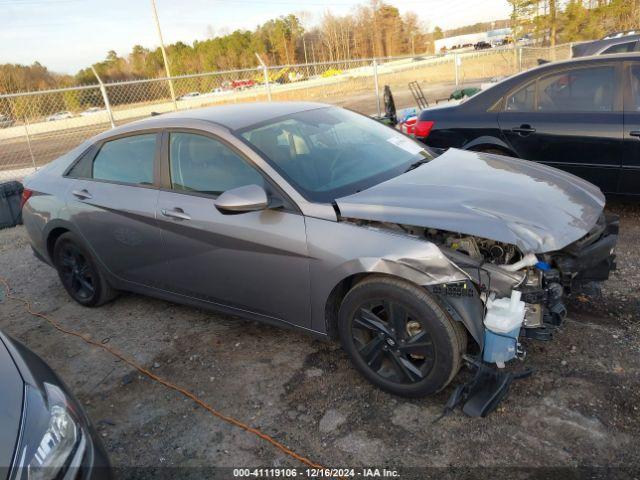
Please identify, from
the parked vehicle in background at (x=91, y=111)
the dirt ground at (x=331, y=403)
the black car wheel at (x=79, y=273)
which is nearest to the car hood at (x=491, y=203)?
the dirt ground at (x=331, y=403)

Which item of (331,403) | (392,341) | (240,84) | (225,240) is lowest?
(331,403)

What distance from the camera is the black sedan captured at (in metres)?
4.70

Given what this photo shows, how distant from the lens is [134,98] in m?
12.0

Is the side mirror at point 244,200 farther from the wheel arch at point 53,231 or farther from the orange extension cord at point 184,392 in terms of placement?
the wheel arch at point 53,231

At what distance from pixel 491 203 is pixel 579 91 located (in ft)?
9.86

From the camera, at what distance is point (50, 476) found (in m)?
1.67

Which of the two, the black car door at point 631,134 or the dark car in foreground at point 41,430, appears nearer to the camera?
the dark car in foreground at point 41,430

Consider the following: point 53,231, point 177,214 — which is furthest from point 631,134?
point 53,231

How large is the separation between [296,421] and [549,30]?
2782cm

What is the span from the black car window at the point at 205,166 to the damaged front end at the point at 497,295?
86cm

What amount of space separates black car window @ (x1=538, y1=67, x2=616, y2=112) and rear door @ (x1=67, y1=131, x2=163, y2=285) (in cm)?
378

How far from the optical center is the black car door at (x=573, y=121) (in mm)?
4754

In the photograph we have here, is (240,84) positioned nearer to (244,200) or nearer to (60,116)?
(60,116)

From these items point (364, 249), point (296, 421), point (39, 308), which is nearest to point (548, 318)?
point (364, 249)
